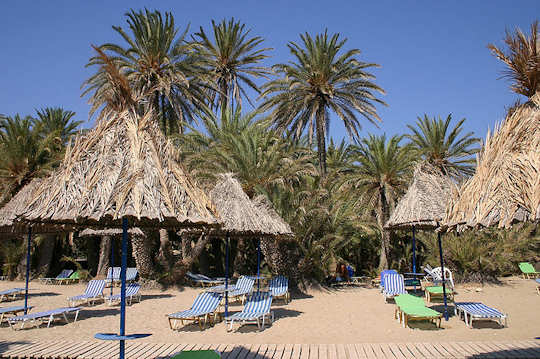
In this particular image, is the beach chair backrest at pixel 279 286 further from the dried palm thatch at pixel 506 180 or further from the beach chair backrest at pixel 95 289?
the dried palm thatch at pixel 506 180

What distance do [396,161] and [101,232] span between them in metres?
13.9

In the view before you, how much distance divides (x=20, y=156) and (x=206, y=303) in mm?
13179

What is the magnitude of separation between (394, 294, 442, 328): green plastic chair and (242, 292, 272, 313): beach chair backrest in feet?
10.2

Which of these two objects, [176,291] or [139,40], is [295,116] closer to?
[139,40]

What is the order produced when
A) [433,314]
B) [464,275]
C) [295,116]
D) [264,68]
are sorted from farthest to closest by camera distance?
[264,68], [295,116], [464,275], [433,314]

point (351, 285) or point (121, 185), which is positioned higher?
point (121, 185)

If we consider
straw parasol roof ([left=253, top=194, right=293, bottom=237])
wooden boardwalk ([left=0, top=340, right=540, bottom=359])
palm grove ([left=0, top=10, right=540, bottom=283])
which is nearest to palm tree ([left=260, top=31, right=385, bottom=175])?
palm grove ([left=0, top=10, right=540, bottom=283])

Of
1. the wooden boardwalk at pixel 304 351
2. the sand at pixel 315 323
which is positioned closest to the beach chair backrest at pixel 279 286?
the sand at pixel 315 323

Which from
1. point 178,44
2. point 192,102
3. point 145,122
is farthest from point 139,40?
point 145,122

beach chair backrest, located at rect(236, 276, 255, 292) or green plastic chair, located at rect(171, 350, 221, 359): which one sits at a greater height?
green plastic chair, located at rect(171, 350, 221, 359)

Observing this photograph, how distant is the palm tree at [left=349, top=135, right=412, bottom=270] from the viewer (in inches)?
A: 765

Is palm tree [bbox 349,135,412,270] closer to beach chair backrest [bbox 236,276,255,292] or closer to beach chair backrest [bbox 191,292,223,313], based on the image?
beach chair backrest [bbox 236,276,255,292]

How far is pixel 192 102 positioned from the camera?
2139 cm

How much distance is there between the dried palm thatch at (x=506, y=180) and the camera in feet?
12.7
